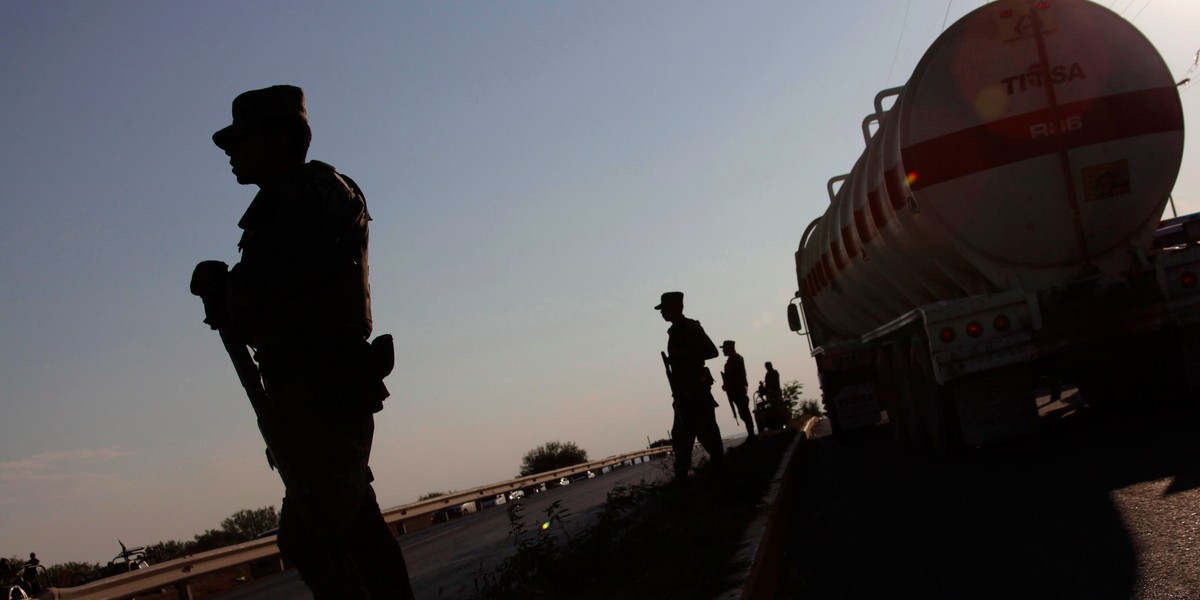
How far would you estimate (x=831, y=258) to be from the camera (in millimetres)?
16438

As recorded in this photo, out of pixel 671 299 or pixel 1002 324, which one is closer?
pixel 1002 324

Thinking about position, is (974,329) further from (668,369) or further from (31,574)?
(31,574)

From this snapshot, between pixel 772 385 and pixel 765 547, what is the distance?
24116 mm

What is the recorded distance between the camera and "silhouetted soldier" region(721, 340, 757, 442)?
22.0 meters

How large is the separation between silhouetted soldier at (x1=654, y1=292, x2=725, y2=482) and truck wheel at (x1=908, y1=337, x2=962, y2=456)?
78.1 inches

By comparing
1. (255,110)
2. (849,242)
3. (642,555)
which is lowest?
(642,555)

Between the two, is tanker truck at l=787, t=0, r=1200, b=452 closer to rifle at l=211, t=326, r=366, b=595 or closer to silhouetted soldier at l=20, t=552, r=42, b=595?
rifle at l=211, t=326, r=366, b=595

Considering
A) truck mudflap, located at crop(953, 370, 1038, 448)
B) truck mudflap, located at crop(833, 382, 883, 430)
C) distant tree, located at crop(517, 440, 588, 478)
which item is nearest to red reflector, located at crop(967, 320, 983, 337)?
truck mudflap, located at crop(953, 370, 1038, 448)

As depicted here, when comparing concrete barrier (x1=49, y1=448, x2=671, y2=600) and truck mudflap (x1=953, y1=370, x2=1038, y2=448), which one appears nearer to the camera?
truck mudflap (x1=953, y1=370, x2=1038, y2=448)

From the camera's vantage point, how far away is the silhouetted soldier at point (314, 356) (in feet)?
13.1

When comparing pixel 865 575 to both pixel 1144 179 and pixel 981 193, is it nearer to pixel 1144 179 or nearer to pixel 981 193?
pixel 981 193

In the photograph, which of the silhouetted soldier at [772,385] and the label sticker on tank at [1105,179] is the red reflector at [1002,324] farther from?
the silhouetted soldier at [772,385]

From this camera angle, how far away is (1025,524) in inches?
280

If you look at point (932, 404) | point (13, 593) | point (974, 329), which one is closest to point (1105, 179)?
point (974, 329)
